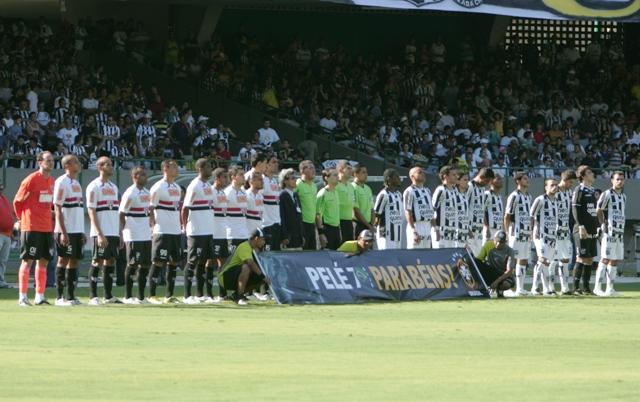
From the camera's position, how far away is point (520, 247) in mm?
25297

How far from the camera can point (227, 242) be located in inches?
893

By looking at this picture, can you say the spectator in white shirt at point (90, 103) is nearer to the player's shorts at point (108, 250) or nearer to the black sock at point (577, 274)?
the black sock at point (577, 274)

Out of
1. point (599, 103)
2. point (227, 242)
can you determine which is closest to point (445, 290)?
point (227, 242)

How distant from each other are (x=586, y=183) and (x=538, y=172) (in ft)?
38.4

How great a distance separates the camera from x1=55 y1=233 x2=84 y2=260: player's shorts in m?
20.8

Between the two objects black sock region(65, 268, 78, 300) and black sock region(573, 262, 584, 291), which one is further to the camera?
black sock region(573, 262, 584, 291)

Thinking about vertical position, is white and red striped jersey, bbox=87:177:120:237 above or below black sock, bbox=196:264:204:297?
above

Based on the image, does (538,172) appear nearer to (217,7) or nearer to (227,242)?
(217,7)

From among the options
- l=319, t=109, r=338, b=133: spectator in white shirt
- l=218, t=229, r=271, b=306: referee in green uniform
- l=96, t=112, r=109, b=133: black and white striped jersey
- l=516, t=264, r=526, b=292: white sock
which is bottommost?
l=516, t=264, r=526, b=292: white sock

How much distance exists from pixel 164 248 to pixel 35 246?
190cm

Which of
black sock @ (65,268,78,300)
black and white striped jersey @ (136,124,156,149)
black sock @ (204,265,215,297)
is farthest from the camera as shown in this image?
black and white striped jersey @ (136,124,156,149)

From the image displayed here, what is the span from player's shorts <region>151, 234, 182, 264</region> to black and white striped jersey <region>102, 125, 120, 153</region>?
11598mm

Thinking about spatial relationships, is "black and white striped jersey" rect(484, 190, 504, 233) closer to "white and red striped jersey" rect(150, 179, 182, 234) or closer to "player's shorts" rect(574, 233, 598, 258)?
"player's shorts" rect(574, 233, 598, 258)

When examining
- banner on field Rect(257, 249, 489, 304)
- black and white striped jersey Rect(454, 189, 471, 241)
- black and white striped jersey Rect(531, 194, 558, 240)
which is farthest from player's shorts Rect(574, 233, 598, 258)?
banner on field Rect(257, 249, 489, 304)
